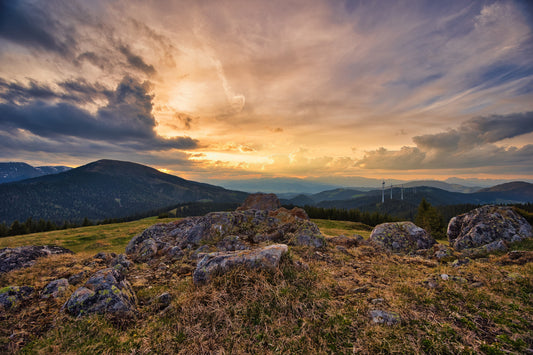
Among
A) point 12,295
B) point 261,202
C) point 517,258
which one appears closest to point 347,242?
point 517,258

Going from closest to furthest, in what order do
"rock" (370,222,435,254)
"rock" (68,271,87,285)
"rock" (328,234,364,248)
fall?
"rock" (68,271,87,285) < "rock" (328,234,364,248) < "rock" (370,222,435,254)

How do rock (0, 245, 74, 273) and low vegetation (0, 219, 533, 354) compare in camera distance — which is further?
rock (0, 245, 74, 273)

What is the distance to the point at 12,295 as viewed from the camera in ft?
20.6

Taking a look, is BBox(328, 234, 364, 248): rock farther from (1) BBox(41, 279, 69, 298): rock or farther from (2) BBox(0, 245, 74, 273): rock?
(2) BBox(0, 245, 74, 273): rock

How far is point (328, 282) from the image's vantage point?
698cm

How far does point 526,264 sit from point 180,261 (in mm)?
15821

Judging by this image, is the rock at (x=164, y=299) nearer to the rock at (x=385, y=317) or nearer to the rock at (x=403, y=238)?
the rock at (x=385, y=317)

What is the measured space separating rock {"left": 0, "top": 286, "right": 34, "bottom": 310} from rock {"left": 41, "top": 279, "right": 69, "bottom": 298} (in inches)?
15.0

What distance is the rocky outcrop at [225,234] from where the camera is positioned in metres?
12.7

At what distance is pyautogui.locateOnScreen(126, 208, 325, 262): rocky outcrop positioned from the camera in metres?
12.7

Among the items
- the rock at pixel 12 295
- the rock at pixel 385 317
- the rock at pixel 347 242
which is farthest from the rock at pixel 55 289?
the rock at pixel 347 242

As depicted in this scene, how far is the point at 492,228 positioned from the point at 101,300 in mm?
23864

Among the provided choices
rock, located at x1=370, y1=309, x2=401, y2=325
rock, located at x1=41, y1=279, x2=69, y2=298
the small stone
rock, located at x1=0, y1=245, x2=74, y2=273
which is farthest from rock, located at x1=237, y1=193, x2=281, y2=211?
rock, located at x1=370, y1=309, x2=401, y2=325

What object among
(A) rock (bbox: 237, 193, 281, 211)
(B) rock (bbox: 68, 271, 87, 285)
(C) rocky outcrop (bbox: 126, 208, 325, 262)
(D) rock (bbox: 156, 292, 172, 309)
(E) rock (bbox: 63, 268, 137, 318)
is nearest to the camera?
(E) rock (bbox: 63, 268, 137, 318)
